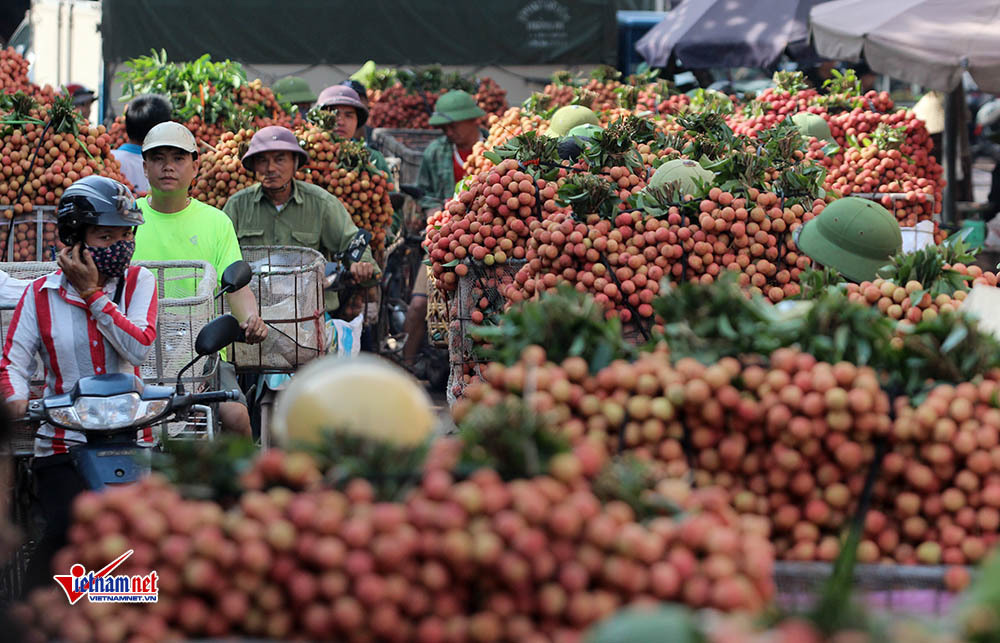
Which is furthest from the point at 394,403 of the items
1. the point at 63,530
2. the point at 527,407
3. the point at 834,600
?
the point at 63,530

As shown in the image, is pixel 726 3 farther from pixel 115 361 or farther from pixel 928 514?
pixel 928 514

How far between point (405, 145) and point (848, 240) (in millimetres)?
8020

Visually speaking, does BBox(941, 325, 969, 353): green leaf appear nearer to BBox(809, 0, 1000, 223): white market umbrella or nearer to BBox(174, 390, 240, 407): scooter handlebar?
BBox(174, 390, 240, 407): scooter handlebar

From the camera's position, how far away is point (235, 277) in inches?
188

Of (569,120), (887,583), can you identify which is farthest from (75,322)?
(569,120)

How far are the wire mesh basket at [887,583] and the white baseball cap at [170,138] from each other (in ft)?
12.7

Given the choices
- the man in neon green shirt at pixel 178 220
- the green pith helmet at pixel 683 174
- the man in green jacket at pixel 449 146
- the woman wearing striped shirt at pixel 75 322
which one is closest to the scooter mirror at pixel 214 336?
the woman wearing striped shirt at pixel 75 322

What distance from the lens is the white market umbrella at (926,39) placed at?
7.87 meters

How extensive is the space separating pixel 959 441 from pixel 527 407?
0.96 metres

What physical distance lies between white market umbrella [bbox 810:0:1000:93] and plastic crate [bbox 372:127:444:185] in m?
3.98

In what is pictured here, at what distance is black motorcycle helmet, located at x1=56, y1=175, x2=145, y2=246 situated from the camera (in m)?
4.12

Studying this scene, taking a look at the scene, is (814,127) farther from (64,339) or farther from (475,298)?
(64,339)

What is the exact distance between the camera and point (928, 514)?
8.73ft

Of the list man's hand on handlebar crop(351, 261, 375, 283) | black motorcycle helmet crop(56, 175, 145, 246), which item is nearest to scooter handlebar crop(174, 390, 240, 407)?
black motorcycle helmet crop(56, 175, 145, 246)
